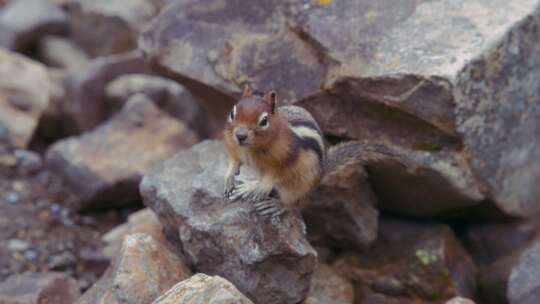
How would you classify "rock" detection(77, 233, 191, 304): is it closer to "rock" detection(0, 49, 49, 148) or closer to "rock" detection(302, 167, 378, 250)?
"rock" detection(302, 167, 378, 250)

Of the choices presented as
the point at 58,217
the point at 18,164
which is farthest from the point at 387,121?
the point at 18,164

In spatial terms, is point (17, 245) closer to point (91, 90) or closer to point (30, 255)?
point (30, 255)

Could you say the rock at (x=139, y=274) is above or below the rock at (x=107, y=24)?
below

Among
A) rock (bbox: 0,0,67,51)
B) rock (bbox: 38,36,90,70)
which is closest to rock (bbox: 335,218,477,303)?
rock (bbox: 38,36,90,70)

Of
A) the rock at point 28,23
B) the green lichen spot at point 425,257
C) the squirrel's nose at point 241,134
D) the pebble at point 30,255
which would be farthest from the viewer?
the rock at point 28,23

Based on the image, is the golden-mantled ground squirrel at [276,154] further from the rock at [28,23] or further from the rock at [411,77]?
the rock at [28,23]

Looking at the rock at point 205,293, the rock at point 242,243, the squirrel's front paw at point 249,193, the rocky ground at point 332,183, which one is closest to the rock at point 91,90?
the rocky ground at point 332,183
